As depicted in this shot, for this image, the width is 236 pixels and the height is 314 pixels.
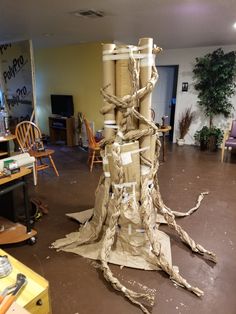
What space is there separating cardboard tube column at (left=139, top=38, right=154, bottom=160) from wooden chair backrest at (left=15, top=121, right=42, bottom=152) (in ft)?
7.07

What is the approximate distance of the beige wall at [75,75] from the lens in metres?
5.27

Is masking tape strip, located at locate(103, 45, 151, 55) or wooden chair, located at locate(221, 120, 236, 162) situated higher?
masking tape strip, located at locate(103, 45, 151, 55)

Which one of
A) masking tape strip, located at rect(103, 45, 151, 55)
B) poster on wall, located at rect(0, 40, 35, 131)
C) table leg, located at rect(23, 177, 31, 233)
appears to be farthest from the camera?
poster on wall, located at rect(0, 40, 35, 131)

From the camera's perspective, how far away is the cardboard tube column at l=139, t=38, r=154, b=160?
1.80 m

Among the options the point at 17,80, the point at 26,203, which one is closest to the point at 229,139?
the point at 26,203

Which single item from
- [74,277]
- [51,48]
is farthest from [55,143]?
[74,277]

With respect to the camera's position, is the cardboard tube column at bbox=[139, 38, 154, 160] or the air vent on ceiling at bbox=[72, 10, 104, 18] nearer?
the cardboard tube column at bbox=[139, 38, 154, 160]

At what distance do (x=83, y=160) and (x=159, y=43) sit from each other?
9.51ft

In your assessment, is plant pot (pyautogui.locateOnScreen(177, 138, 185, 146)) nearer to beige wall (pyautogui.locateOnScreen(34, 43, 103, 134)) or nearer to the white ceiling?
beige wall (pyautogui.locateOnScreen(34, 43, 103, 134))

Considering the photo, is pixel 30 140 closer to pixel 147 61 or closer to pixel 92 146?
pixel 92 146

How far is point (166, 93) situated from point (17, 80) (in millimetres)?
3712

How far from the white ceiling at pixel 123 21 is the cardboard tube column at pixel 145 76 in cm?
109

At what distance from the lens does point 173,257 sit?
205 cm

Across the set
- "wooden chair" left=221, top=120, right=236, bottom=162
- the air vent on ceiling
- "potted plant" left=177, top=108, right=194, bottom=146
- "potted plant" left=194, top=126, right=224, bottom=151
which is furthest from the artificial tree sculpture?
"potted plant" left=177, top=108, right=194, bottom=146
